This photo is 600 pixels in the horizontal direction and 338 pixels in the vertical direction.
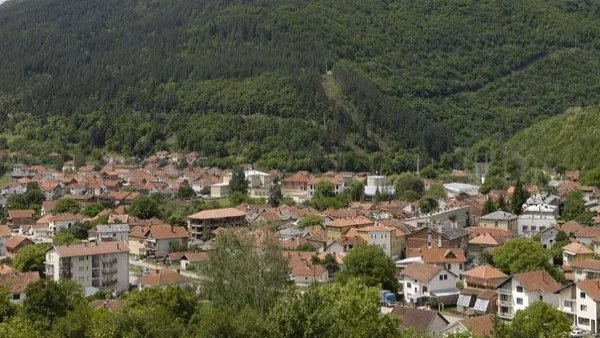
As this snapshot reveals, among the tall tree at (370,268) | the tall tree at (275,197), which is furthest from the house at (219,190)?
the tall tree at (370,268)

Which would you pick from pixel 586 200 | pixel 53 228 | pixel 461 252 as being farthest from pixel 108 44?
pixel 461 252

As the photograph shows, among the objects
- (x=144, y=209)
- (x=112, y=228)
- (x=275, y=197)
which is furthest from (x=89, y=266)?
(x=275, y=197)

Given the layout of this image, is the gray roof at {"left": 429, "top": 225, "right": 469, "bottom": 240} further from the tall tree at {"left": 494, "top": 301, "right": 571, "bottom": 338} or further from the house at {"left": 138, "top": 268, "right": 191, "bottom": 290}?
the tall tree at {"left": 494, "top": 301, "right": 571, "bottom": 338}

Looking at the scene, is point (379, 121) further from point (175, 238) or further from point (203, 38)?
point (175, 238)

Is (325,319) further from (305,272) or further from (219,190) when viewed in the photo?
(219,190)

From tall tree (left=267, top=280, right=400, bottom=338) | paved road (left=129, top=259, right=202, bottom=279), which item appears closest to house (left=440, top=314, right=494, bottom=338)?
tall tree (left=267, top=280, right=400, bottom=338)

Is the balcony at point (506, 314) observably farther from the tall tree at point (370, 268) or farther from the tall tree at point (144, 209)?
the tall tree at point (144, 209)
